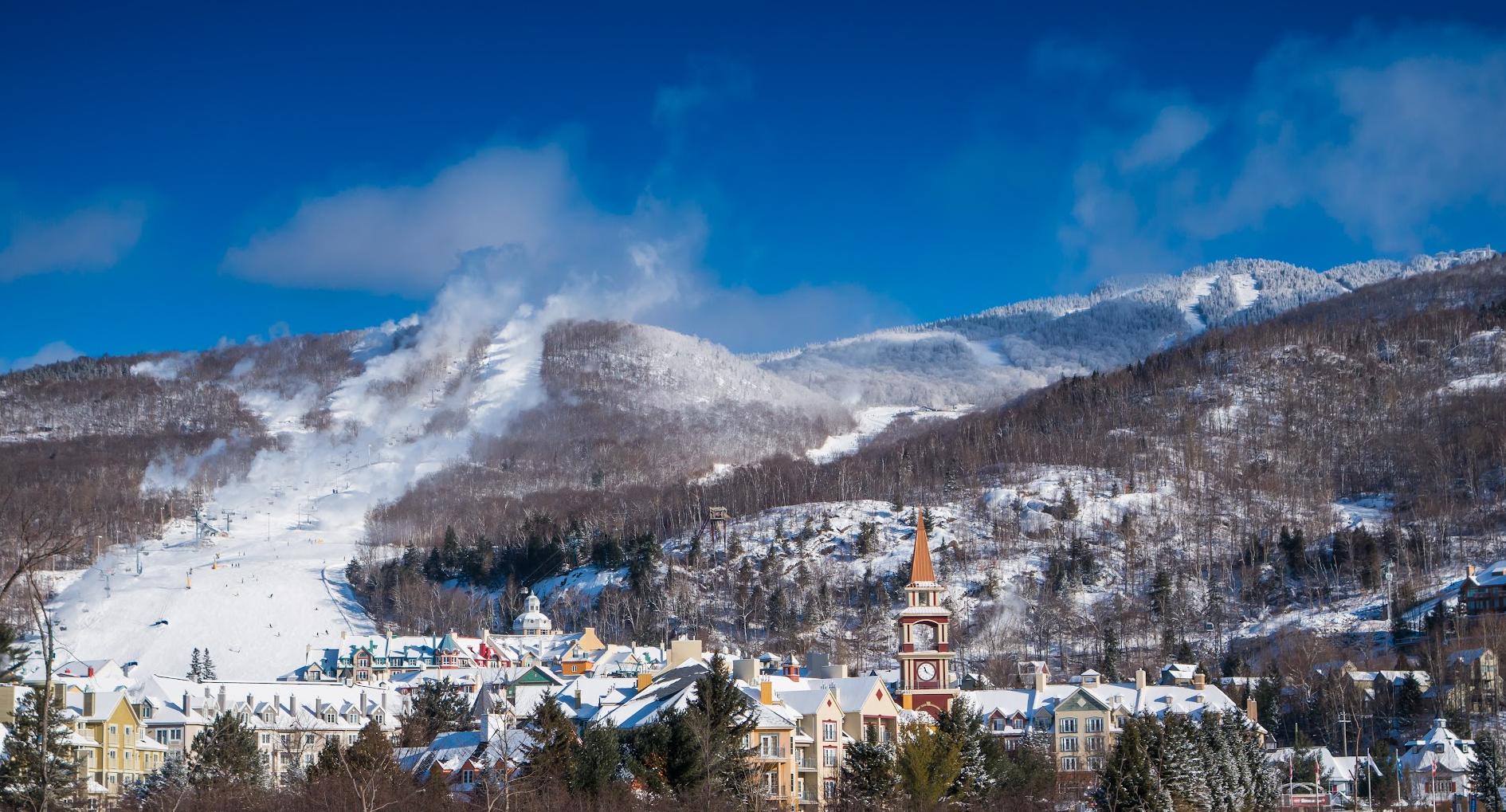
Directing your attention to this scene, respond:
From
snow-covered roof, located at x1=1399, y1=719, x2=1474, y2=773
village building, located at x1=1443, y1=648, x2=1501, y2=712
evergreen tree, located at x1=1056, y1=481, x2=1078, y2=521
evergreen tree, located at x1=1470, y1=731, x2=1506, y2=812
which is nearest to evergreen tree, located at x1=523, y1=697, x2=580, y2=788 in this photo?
evergreen tree, located at x1=1470, y1=731, x2=1506, y2=812

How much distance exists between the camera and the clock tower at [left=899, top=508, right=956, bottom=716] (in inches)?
3681

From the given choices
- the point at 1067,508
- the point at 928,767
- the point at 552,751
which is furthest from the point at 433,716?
the point at 1067,508

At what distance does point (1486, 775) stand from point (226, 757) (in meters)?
48.2

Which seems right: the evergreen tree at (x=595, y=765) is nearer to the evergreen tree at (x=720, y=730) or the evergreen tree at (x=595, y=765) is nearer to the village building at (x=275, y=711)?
the evergreen tree at (x=720, y=730)

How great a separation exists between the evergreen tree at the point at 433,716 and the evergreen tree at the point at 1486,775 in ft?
140

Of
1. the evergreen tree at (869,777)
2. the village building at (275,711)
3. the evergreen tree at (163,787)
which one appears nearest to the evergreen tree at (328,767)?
the evergreen tree at (163,787)

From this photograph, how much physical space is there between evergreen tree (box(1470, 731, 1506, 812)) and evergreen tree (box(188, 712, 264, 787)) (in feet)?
150

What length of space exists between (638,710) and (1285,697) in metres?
47.1

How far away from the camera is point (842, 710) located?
7875 centimetres

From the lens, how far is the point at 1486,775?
2778 inches

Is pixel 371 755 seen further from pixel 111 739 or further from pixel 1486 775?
pixel 1486 775

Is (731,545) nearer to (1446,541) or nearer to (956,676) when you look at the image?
(956,676)

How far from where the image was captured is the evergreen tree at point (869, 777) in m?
57.6

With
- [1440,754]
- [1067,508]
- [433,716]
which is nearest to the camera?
[1440,754]
